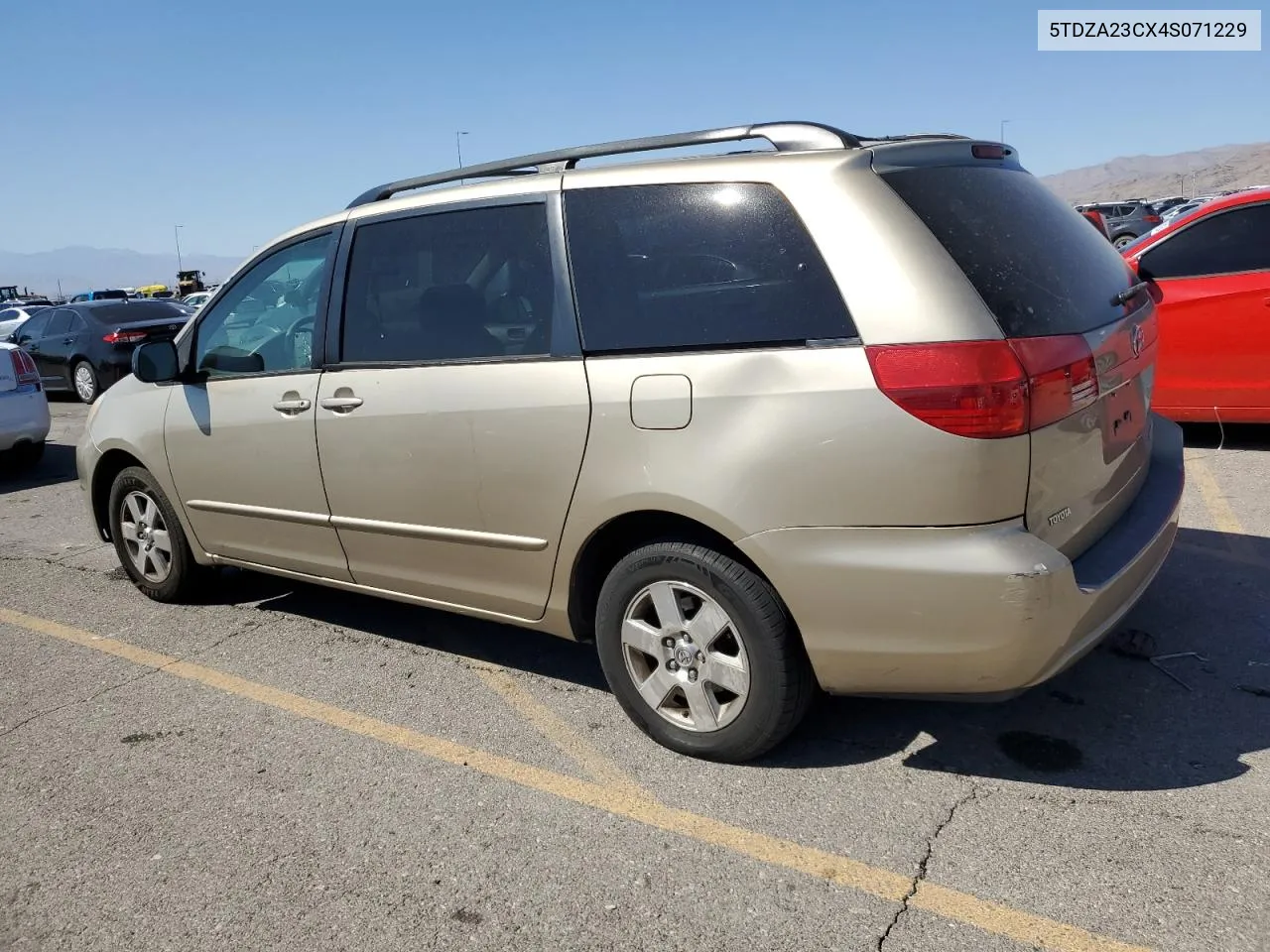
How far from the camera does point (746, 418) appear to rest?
2965 mm

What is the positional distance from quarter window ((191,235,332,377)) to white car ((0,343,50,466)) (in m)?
6.06

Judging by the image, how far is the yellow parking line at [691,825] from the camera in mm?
2467

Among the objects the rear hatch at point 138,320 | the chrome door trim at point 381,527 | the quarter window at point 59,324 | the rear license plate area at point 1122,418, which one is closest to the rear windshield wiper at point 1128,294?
the rear license plate area at point 1122,418

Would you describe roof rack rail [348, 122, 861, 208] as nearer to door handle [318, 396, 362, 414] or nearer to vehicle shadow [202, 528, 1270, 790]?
door handle [318, 396, 362, 414]

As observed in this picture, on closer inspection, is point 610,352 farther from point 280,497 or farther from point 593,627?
point 280,497

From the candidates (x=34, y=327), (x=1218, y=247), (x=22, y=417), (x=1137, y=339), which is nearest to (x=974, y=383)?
(x=1137, y=339)

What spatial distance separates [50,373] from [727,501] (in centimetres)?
1585

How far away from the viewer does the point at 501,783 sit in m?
3.36

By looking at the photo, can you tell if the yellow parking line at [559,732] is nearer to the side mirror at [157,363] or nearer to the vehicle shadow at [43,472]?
the side mirror at [157,363]

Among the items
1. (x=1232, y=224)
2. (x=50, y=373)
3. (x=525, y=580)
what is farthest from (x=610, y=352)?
(x=50, y=373)

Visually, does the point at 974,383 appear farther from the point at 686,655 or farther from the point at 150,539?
the point at 150,539

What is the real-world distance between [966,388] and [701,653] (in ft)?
3.73

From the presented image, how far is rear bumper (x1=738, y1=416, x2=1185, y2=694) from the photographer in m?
2.73

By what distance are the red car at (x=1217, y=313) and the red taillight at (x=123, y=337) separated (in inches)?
518
